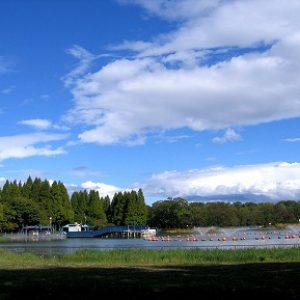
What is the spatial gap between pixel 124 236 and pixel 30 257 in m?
119

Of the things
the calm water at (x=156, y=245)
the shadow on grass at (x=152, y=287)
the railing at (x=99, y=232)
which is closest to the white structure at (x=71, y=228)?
the railing at (x=99, y=232)

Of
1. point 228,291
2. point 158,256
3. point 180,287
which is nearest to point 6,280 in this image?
point 180,287

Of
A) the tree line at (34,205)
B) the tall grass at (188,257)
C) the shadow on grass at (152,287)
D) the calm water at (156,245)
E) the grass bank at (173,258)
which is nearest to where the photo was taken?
the shadow on grass at (152,287)

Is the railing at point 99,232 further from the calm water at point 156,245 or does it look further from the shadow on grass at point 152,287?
the shadow on grass at point 152,287

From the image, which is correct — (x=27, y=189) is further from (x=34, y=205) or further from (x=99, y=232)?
(x=99, y=232)

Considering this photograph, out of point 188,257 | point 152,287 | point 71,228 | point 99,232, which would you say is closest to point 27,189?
point 71,228

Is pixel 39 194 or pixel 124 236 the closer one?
pixel 124 236

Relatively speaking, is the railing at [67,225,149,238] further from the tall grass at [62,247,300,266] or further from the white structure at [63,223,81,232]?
the tall grass at [62,247,300,266]

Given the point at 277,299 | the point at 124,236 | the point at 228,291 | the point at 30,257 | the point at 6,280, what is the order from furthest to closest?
the point at 124,236, the point at 30,257, the point at 6,280, the point at 228,291, the point at 277,299

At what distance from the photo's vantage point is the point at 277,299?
15.1 meters

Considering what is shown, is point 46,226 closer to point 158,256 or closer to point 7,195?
point 7,195

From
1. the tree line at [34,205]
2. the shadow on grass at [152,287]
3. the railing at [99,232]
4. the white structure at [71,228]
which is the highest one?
the tree line at [34,205]

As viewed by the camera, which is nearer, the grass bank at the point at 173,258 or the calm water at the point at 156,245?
the grass bank at the point at 173,258

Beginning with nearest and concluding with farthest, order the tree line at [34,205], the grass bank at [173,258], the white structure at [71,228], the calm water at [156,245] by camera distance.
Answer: the grass bank at [173,258] < the calm water at [156,245] < the tree line at [34,205] < the white structure at [71,228]
